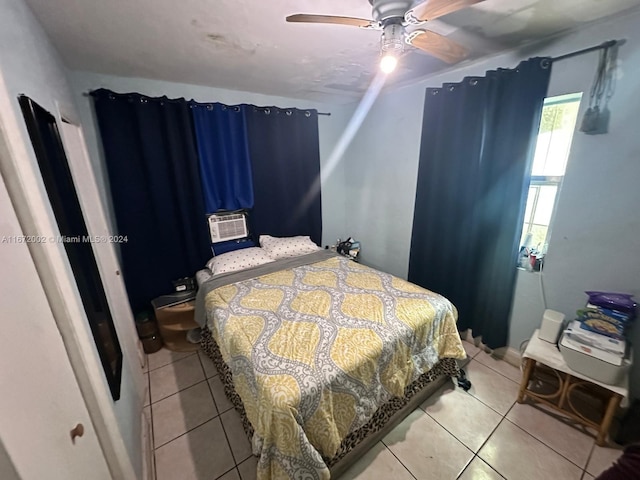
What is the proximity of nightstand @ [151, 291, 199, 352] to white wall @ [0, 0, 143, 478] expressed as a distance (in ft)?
3.16

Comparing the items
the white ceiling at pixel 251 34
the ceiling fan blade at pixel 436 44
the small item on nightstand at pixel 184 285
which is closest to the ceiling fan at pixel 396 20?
the ceiling fan blade at pixel 436 44

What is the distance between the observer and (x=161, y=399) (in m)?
1.90

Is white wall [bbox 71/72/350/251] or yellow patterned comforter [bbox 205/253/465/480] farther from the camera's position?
white wall [bbox 71/72/350/251]

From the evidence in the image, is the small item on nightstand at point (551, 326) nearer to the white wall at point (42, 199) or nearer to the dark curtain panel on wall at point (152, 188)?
the white wall at point (42, 199)

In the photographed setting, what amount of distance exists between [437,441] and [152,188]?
114 inches

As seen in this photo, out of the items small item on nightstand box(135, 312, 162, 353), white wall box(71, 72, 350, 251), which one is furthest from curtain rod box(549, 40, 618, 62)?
small item on nightstand box(135, 312, 162, 353)

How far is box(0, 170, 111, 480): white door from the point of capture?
49cm

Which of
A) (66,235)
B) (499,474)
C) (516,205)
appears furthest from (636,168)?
(66,235)

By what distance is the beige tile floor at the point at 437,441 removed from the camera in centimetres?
143

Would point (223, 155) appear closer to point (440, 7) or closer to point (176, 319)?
point (176, 319)

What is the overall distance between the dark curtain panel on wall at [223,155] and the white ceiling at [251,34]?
0.37 m

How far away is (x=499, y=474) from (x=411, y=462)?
0.46m

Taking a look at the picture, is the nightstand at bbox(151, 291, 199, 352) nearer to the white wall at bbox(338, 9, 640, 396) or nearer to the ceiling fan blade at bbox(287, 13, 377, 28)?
the ceiling fan blade at bbox(287, 13, 377, 28)

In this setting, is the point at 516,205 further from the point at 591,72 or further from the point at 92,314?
the point at 92,314
